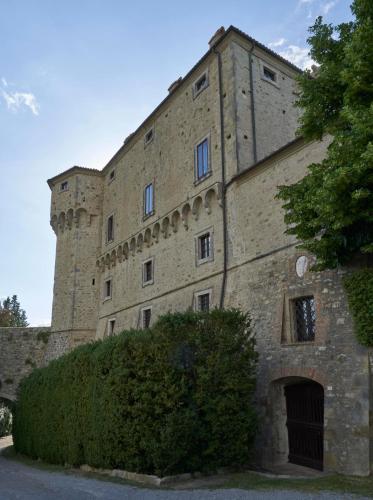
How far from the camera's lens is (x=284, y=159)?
593 inches

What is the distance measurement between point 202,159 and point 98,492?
1318cm

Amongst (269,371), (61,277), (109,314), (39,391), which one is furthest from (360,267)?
(61,277)

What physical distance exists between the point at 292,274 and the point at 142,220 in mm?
11016

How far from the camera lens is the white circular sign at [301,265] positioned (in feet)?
44.1

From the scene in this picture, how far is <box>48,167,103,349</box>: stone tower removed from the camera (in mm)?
27031

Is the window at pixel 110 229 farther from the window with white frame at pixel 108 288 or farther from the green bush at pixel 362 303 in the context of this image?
the green bush at pixel 362 303

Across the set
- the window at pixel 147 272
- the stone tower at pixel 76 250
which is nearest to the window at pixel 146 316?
the window at pixel 147 272

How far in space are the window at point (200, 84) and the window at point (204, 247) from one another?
6480 millimetres

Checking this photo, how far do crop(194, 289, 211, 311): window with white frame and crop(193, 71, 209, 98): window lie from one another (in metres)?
8.76

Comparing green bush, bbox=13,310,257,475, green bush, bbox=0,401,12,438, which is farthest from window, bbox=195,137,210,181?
green bush, bbox=0,401,12,438

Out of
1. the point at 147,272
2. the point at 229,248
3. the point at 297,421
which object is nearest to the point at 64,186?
the point at 147,272

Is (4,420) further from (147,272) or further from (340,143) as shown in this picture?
(340,143)

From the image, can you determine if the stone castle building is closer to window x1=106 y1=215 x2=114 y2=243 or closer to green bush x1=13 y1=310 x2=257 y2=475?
window x1=106 y1=215 x2=114 y2=243

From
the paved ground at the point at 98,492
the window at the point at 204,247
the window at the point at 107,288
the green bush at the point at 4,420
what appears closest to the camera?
the paved ground at the point at 98,492
